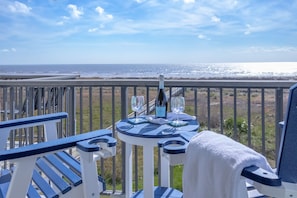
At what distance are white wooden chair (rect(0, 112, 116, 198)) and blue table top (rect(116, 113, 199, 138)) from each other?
17 cm

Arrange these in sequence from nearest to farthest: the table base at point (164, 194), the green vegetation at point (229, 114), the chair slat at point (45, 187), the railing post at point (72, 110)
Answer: the chair slat at point (45, 187) → the table base at point (164, 194) → the green vegetation at point (229, 114) → the railing post at point (72, 110)

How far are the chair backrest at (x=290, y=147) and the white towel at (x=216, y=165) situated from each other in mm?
60

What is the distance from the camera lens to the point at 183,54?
25.7 m

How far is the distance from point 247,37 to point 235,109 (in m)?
21.5

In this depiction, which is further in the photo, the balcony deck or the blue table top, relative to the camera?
the balcony deck

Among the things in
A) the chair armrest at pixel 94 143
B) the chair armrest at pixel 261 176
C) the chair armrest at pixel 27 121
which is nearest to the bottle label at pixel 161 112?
the chair armrest at pixel 94 143

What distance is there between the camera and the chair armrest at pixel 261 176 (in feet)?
2.96

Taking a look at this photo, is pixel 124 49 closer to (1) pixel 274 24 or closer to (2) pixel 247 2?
(1) pixel 274 24

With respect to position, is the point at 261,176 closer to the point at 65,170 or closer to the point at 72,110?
the point at 65,170

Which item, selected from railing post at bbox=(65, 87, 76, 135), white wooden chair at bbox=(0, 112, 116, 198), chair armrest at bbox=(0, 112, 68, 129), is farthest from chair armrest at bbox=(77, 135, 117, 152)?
railing post at bbox=(65, 87, 76, 135)

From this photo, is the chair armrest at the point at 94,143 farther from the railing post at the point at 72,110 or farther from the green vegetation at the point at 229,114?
the railing post at the point at 72,110

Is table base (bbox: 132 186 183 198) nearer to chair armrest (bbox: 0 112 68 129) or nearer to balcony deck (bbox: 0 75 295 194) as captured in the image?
balcony deck (bbox: 0 75 295 194)

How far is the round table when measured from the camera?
169cm

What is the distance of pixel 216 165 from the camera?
102cm
